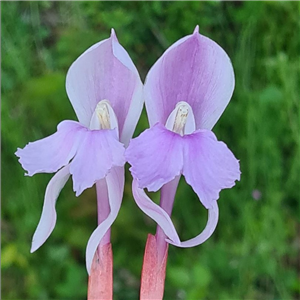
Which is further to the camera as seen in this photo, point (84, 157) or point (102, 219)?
point (102, 219)

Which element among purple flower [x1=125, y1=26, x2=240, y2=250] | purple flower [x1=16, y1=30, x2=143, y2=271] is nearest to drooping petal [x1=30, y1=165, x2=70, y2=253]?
purple flower [x1=16, y1=30, x2=143, y2=271]

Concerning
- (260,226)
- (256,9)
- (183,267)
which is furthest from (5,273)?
(256,9)

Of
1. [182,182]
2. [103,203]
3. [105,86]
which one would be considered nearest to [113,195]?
[103,203]

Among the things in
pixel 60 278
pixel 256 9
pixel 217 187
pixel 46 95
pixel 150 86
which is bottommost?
pixel 60 278

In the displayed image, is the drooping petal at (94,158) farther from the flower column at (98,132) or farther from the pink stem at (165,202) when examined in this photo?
the pink stem at (165,202)

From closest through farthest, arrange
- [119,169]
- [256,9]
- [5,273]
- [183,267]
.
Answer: [119,169] → [256,9] → [183,267] → [5,273]

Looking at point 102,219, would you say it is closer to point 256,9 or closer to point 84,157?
point 84,157
